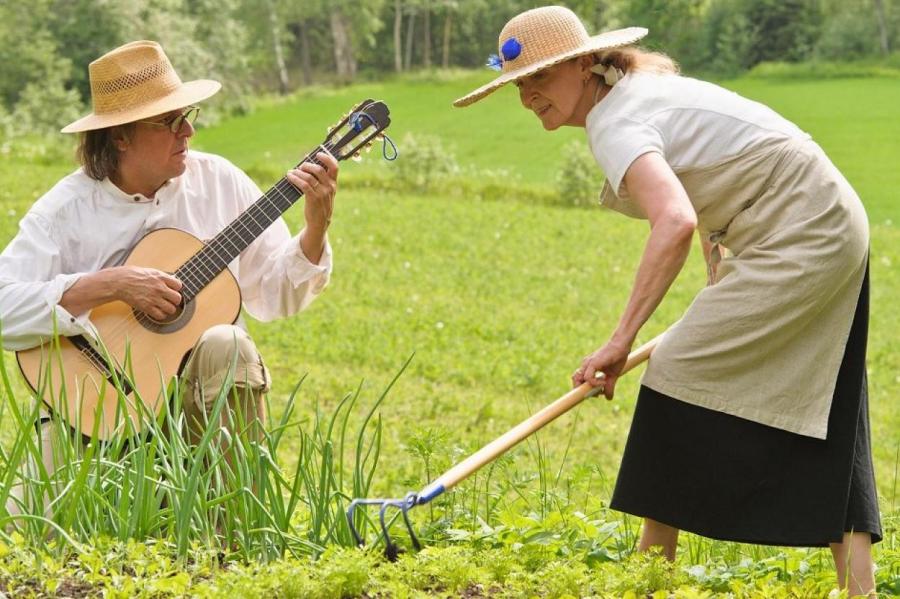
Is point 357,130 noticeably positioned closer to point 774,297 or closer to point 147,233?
point 147,233

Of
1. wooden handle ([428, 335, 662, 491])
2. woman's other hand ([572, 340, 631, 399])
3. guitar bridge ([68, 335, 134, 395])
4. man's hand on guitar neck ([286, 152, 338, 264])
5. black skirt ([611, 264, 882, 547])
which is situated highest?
man's hand on guitar neck ([286, 152, 338, 264])

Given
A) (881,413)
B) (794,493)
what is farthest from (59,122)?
(794,493)

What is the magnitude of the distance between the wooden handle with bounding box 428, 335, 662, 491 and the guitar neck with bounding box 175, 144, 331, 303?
1.03 metres

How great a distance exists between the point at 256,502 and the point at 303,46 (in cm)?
2450

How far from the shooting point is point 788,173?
10.2ft

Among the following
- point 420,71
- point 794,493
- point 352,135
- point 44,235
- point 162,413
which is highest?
point 352,135

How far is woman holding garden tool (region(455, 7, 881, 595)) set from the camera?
3.09 m

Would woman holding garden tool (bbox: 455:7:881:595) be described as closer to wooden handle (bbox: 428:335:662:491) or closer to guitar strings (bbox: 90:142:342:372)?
wooden handle (bbox: 428:335:662:491)

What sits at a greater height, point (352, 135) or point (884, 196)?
point (352, 135)

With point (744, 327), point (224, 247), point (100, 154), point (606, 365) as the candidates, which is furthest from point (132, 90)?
point (744, 327)

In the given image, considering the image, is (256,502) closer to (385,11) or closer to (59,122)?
(59,122)

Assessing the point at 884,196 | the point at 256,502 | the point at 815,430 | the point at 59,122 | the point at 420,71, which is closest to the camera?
the point at 256,502

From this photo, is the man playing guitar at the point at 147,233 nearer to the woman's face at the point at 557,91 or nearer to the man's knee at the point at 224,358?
the man's knee at the point at 224,358

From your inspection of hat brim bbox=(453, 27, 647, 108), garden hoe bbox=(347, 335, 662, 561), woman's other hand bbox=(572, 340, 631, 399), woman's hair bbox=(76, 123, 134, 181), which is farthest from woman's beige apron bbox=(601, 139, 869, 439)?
woman's hair bbox=(76, 123, 134, 181)
